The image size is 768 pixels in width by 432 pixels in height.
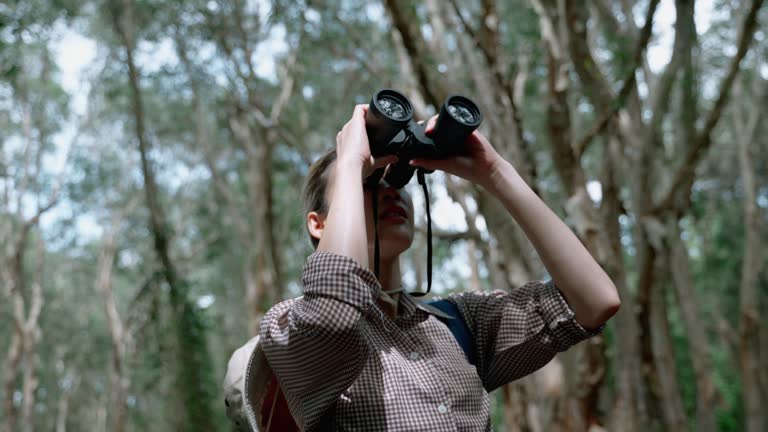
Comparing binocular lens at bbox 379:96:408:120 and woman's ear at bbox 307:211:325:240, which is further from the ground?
binocular lens at bbox 379:96:408:120

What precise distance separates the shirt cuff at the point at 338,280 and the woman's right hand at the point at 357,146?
221 millimetres

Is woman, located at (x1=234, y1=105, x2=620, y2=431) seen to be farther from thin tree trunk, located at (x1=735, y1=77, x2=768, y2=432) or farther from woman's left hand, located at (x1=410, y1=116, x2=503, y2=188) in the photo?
thin tree trunk, located at (x1=735, y1=77, x2=768, y2=432)

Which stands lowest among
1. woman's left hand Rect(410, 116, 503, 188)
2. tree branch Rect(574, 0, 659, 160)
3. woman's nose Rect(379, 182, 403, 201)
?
woman's nose Rect(379, 182, 403, 201)

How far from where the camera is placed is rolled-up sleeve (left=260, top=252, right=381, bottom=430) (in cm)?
119

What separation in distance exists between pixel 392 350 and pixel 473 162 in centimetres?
42

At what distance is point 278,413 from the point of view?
4.73 feet

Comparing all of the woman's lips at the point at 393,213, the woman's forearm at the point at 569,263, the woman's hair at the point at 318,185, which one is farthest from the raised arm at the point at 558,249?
the woman's hair at the point at 318,185

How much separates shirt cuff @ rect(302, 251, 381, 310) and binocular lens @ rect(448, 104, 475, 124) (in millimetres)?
428

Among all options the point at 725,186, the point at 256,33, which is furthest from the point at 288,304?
the point at 725,186

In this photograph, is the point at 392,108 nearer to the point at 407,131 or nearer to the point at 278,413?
the point at 407,131

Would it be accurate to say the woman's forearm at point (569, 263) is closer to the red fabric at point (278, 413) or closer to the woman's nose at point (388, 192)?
the woman's nose at point (388, 192)

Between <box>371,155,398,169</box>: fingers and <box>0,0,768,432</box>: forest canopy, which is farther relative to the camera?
<box>0,0,768,432</box>: forest canopy

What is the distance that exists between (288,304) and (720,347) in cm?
1911

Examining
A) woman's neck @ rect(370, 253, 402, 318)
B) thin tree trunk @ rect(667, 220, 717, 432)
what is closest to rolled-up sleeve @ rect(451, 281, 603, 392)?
woman's neck @ rect(370, 253, 402, 318)
